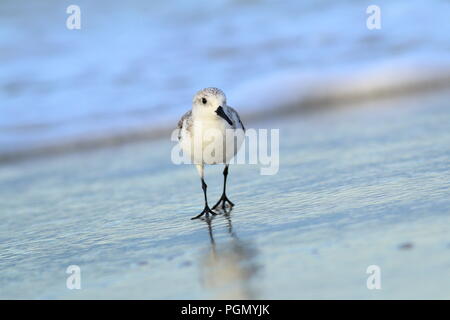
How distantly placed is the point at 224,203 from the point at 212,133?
435 millimetres

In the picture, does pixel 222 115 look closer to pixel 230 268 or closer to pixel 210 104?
pixel 210 104

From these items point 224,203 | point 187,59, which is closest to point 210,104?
point 224,203

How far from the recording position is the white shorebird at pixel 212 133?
4.46m

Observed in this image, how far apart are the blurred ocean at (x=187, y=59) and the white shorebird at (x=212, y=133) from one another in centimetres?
347

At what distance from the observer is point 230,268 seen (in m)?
3.11

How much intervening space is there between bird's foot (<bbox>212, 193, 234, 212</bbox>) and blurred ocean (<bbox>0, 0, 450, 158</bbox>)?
11.6ft

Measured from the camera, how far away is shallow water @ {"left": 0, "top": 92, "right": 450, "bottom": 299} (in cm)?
288

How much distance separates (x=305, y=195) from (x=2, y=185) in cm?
310
